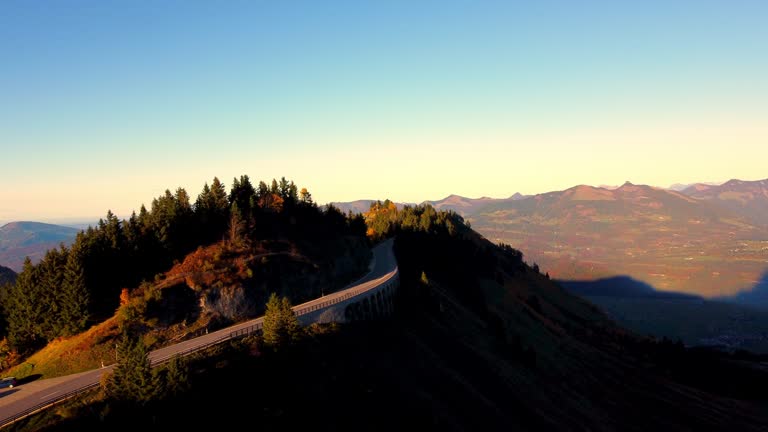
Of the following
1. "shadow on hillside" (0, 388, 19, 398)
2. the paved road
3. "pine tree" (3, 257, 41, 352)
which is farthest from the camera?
"pine tree" (3, 257, 41, 352)

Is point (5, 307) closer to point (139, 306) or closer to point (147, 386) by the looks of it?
point (139, 306)

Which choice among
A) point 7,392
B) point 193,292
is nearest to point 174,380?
point 7,392

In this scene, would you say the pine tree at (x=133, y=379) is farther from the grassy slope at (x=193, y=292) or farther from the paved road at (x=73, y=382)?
the grassy slope at (x=193, y=292)

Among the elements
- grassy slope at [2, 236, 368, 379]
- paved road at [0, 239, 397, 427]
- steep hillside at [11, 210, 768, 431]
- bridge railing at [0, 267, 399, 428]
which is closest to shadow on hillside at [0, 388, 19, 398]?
paved road at [0, 239, 397, 427]

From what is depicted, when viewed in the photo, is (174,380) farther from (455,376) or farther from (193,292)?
(455,376)

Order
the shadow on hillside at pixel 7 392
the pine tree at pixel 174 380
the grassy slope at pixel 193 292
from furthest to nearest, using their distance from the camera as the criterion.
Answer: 1. the grassy slope at pixel 193 292
2. the shadow on hillside at pixel 7 392
3. the pine tree at pixel 174 380

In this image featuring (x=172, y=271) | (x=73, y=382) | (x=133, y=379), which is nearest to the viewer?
(x=133, y=379)

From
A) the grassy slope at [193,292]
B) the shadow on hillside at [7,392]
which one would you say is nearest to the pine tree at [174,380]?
the shadow on hillside at [7,392]

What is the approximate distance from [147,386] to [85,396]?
6480mm

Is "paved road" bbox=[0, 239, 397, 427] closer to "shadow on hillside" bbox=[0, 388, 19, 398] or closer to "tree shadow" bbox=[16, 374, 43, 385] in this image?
"shadow on hillside" bbox=[0, 388, 19, 398]

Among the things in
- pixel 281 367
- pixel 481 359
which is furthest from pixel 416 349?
pixel 281 367

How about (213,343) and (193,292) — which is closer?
(213,343)

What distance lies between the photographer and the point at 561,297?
531ft

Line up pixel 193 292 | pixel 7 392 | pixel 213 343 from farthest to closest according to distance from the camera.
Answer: pixel 193 292, pixel 213 343, pixel 7 392
